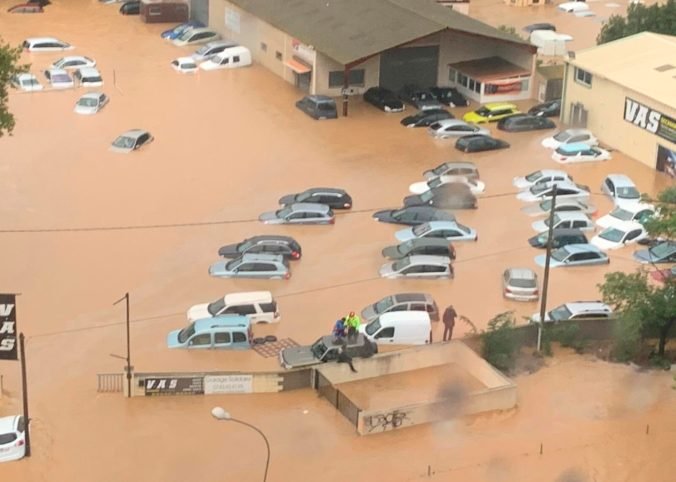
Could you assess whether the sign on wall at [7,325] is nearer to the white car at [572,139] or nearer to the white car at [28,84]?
the white car at [572,139]

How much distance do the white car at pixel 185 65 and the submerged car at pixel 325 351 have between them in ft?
83.9

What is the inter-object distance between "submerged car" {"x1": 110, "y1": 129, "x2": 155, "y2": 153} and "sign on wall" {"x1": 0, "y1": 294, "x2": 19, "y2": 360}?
57.7 feet

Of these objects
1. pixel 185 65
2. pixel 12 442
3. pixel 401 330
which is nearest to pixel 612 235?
pixel 401 330

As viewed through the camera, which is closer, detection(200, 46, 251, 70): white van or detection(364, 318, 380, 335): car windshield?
detection(364, 318, 380, 335): car windshield

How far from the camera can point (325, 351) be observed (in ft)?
96.1

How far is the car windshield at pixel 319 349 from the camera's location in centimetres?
2933

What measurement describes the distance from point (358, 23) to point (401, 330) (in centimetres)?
2290

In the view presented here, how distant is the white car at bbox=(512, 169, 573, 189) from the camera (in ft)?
132

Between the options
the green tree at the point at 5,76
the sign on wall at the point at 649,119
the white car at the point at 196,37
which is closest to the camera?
the green tree at the point at 5,76

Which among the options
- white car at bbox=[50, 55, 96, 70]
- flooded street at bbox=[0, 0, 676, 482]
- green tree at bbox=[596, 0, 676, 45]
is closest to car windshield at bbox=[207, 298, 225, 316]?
flooded street at bbox=[0, 0, 676, 482]

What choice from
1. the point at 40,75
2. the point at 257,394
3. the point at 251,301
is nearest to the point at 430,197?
the point at 251,301

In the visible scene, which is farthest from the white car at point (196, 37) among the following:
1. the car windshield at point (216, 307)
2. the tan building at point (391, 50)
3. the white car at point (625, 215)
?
the car windshield at point (216, 307)

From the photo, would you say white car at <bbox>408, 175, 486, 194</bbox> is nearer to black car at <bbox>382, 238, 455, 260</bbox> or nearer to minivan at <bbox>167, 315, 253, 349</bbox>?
black car at <bbox>382, 238, 455, 260</bbox>

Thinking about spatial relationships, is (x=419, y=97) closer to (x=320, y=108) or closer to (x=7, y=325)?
(x=320, y=108)
